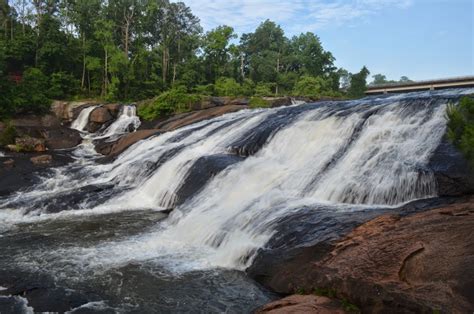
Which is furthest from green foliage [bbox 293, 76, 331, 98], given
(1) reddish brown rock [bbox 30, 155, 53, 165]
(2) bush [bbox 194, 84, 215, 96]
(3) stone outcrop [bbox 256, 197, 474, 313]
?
(3) stone outcrop [bbox 256, 197, 474, 313]

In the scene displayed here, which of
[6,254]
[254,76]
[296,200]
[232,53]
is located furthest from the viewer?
[254,76]

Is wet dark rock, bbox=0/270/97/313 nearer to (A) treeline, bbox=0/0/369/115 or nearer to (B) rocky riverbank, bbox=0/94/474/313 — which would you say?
(B) rocky riverbank, bbox=0/94/474/313

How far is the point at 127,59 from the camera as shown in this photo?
4016 cm

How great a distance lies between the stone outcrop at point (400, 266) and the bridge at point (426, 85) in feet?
113

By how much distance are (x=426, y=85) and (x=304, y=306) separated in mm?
38704

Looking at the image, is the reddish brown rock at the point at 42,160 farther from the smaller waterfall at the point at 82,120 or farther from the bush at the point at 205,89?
the bush at the point at 205,89

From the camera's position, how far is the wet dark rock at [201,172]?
41.2 feet

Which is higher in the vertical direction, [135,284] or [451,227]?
[451,227]

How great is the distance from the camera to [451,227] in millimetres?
6141

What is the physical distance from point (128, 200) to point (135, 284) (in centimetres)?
679

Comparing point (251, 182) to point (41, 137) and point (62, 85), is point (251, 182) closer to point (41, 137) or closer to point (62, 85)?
point (41, 137)

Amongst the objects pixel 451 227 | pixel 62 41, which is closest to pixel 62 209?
pixel 451 227

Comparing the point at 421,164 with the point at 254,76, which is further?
the point at 254,76

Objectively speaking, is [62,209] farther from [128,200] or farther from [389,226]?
[389,226]
